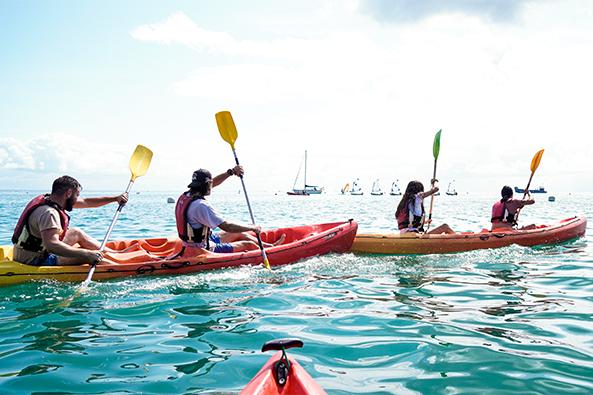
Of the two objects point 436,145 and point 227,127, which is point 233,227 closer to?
point 227,127

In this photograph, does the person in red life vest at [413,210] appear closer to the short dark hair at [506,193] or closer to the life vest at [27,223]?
the short dark hair at [506,193]

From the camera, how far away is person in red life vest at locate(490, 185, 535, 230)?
10914 mm

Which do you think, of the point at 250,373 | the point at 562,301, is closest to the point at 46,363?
the point at 250,373

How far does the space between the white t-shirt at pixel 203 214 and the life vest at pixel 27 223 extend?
5.51 feet

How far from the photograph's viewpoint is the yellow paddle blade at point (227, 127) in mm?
9625

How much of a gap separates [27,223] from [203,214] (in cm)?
227

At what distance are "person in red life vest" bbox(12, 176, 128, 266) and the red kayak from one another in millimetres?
4639

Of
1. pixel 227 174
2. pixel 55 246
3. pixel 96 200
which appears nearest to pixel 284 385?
pixel 55 246

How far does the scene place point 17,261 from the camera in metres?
6.55

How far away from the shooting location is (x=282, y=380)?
2.52 m

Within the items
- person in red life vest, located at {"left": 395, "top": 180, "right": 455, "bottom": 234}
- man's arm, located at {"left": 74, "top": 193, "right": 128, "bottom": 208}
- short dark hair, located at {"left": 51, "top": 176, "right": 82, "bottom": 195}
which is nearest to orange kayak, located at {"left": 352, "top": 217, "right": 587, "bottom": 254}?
person in red life vest, located at {"left": 395, "top": 180, "right": 455, "bottom": 234}

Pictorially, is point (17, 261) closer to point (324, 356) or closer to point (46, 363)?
point (46, 363)

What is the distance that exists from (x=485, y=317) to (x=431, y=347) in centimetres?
124

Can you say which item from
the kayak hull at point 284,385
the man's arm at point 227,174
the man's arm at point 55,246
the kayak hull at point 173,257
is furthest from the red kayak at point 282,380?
the man's arm at point 227,174
